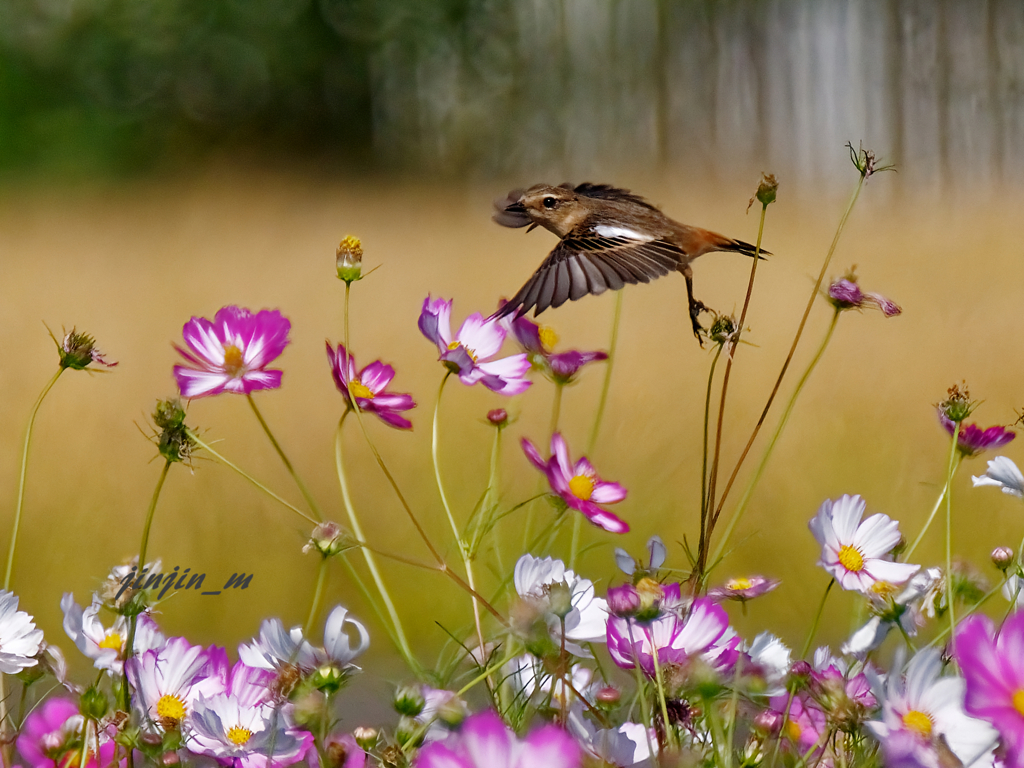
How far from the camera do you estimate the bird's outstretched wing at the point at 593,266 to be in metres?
0.79

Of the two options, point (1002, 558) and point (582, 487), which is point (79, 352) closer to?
point (582, 487)

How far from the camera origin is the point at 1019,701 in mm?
388

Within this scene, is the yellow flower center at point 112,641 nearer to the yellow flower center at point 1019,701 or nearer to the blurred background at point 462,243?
the blurred background at point 462,243

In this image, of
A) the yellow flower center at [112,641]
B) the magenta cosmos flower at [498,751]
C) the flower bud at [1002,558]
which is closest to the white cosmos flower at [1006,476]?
the flower bud at [1002,558]

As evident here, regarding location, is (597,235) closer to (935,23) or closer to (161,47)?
(935,23)

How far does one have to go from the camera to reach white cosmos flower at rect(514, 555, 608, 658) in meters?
0.59

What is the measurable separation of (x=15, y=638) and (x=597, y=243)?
1.87ft

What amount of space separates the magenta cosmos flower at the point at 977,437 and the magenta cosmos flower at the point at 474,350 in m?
0.26

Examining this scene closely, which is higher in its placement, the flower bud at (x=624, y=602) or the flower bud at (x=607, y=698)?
the flower bud at (x=624, y=602)

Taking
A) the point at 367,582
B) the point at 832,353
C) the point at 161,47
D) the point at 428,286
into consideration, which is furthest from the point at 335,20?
the point at 367,582

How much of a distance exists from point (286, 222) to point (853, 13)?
12.3 ft

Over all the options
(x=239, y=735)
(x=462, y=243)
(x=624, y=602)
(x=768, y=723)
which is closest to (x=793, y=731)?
(x=768, y=723)

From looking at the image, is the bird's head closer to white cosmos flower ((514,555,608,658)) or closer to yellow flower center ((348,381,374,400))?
yellow flower center ((348,381,374,400))

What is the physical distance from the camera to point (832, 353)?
109 inches
